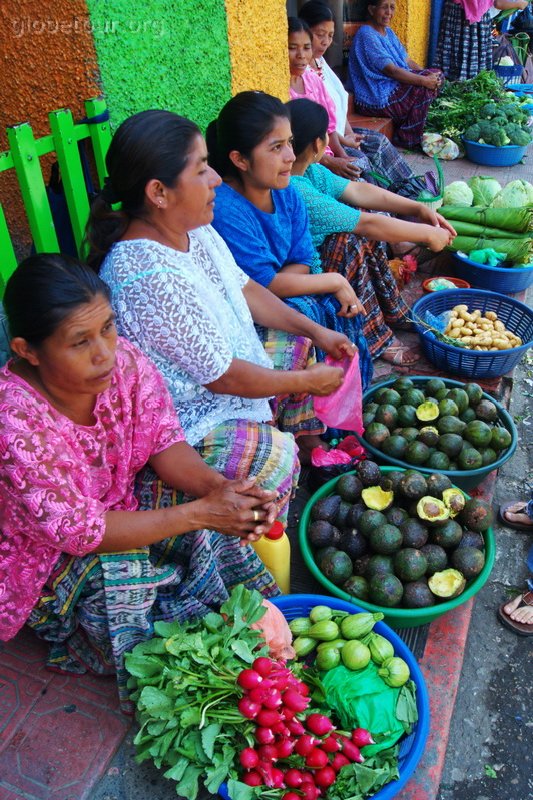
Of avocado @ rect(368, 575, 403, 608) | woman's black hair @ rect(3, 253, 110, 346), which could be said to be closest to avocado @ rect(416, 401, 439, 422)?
avocado @ rect(368, 575, 403, 608)

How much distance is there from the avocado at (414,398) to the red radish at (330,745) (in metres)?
1.83

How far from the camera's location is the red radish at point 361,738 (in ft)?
6.34

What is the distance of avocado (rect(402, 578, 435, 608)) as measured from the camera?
248 centimetres

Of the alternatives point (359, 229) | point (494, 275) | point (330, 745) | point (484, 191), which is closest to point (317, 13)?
point (484, 191)

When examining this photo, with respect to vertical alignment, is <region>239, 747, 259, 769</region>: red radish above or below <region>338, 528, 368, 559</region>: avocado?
above

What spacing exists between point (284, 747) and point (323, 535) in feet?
3.20

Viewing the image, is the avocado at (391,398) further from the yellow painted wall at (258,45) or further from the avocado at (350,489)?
the yellow painted wall at (258,45)

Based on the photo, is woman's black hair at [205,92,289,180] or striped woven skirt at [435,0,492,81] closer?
woman's black hair at [205,92,289,180]

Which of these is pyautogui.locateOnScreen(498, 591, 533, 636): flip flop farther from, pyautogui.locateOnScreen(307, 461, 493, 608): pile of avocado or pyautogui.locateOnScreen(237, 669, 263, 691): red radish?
pyautogui.locateOnScreen(237, 669, 263, 691): red radish

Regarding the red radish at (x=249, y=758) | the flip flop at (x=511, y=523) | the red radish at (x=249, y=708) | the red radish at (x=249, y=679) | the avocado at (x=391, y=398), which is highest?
the red radish at (x=249, y=679)

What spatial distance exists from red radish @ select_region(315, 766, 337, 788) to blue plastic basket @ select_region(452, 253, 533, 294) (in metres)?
3.71

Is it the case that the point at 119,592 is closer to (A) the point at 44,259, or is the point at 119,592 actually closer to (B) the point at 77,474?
(B) the point at 77,474

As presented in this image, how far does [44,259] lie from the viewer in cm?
175

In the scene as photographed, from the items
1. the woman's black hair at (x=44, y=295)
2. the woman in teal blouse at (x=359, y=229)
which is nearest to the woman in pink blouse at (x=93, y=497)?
the woman's black hair at (x=44, y=295)
